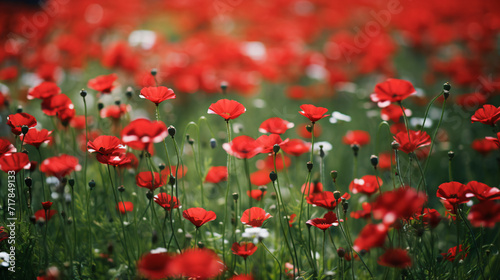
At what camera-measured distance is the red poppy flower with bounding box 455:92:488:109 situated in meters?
2.02

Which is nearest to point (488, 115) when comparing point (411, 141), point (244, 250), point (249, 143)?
point (411, 141)

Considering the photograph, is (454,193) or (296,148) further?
(296,148)

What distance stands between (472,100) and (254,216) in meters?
1.59

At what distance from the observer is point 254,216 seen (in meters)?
1.34

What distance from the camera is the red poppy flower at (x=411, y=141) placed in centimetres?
135

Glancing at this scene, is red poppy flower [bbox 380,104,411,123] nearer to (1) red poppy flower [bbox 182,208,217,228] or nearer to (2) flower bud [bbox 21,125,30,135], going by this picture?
(1) red poppy flower [bbox 182,208,217,228]

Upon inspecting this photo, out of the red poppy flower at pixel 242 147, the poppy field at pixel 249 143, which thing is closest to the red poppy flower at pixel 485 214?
the poppy field at pixel 249 143

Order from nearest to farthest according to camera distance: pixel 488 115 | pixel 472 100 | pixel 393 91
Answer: pixel 488 115 < pixel 393 91 < pixel 472 100

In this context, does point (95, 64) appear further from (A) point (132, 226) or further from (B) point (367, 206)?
(B) point (367, 206)

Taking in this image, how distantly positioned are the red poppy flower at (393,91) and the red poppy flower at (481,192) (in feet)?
A: 1.25

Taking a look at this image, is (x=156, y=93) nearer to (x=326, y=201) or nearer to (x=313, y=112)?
(x=313, y=112)

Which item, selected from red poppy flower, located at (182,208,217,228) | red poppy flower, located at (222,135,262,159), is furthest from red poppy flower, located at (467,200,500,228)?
red poppy flower, located at (182,208,217,228)

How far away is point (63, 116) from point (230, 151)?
88cm

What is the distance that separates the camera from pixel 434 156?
2.49m
